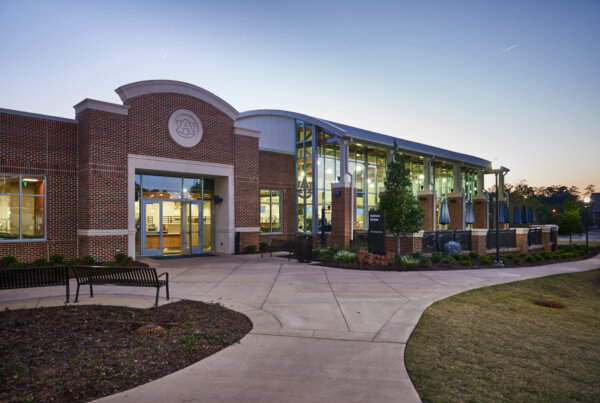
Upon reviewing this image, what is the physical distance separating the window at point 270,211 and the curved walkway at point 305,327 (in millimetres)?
9291

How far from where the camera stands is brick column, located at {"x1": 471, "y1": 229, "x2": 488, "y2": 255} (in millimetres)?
18469

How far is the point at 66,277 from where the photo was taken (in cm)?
803

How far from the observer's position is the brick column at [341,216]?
19781mm

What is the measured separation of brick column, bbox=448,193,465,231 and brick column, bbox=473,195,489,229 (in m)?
4.77

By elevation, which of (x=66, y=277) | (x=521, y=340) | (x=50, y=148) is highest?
(x=50, y=148)

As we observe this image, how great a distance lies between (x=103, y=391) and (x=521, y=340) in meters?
6.05

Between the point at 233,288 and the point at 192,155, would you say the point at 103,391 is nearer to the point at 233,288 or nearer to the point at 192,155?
the point at 233,288

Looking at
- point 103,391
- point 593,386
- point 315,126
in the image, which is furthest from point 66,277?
point 315,126

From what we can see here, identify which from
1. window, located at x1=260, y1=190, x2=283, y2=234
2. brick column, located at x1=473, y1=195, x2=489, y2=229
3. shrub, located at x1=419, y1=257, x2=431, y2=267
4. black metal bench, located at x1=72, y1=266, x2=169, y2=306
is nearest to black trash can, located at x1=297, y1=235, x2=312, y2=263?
shrub, located at x1=419, y1=257, x2=431, y2=267

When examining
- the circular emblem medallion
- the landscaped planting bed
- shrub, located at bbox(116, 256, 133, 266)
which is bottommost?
the landscaped planting bed

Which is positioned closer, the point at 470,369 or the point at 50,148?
the point at 470,369

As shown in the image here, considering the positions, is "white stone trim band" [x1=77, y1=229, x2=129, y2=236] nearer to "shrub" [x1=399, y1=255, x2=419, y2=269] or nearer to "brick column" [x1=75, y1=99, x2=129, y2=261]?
"brick column" [x1=75, y1=99, x2=129, y2=261]

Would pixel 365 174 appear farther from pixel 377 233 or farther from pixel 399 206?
pixel 377 233

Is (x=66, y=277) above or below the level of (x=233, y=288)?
above
